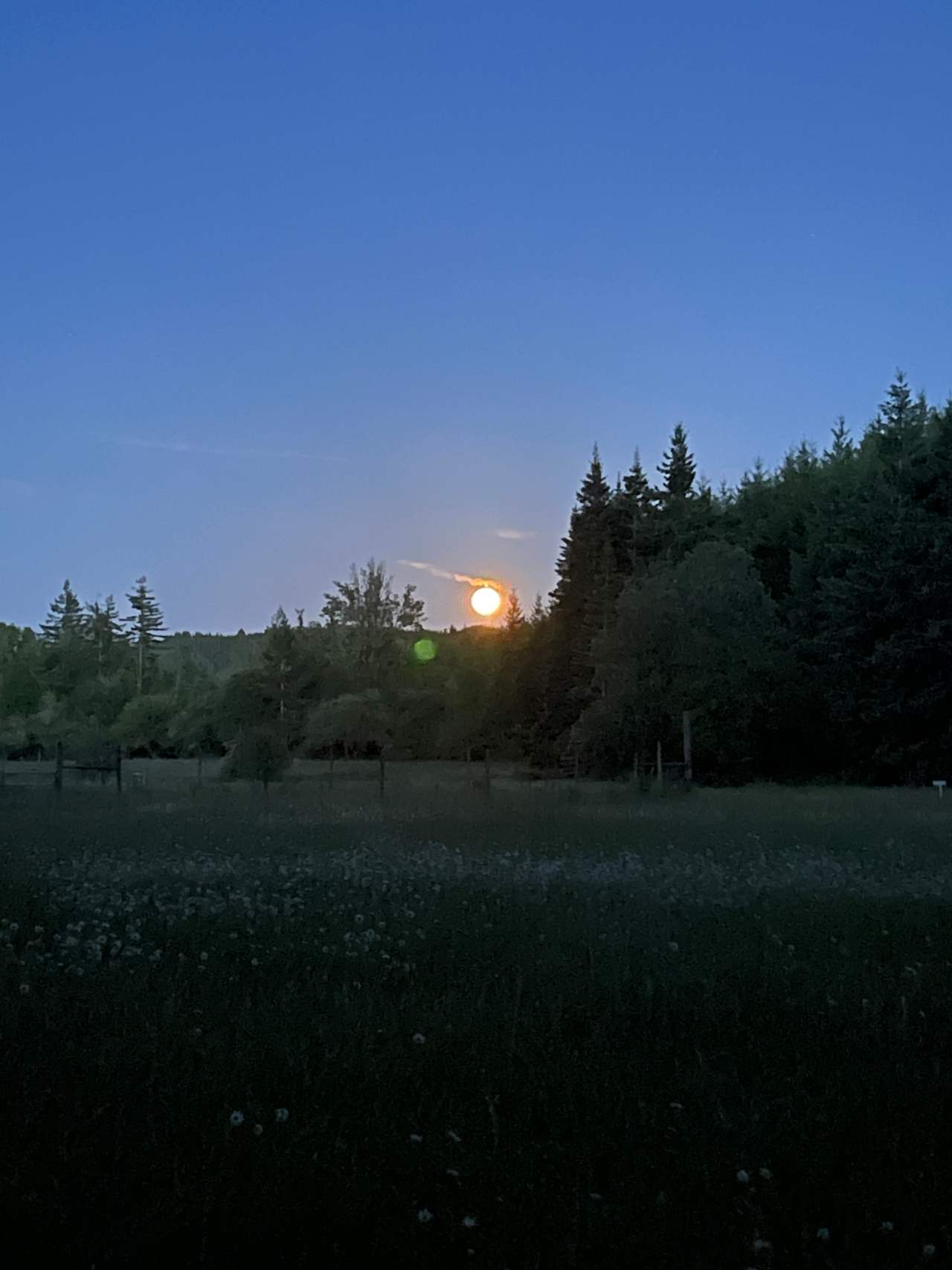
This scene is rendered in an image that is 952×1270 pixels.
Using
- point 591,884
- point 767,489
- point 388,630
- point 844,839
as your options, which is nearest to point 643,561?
point 767,489

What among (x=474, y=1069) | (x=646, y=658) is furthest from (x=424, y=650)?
(x=474, y=1069)

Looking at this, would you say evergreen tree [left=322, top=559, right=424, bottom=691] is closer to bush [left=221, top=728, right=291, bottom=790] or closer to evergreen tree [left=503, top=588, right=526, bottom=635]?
evergreen tree [left=503, top=588, right=526, bottom=635]

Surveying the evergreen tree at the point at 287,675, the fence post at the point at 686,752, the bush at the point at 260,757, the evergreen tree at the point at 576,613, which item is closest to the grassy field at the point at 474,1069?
the fence post at the point at 686,752

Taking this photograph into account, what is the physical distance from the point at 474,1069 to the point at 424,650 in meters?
70.0

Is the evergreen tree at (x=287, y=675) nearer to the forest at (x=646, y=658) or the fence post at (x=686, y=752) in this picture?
the forest at (x=646, y=658)

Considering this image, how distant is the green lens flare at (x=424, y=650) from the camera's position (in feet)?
244

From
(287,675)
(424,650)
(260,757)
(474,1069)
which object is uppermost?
(424,650)

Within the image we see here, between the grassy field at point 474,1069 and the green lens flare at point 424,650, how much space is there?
62.1 meters

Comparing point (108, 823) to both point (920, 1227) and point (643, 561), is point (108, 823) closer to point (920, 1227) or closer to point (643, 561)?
point (920, 1227)

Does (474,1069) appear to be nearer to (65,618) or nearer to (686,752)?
(686,752)

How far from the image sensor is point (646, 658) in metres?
40.1

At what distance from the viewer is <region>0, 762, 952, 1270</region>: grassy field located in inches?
163

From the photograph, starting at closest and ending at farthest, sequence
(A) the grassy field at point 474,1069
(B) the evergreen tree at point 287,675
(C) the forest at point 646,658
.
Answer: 1. (A) the grassy field at point 474,1069
2. (C) the forest at point 646,658
3. (B) the evergreen tree at point 287,675

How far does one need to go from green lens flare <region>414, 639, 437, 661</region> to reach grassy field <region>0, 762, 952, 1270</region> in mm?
62126
